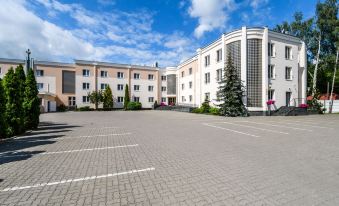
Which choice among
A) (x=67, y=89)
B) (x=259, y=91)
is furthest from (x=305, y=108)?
(x=67, y=89)

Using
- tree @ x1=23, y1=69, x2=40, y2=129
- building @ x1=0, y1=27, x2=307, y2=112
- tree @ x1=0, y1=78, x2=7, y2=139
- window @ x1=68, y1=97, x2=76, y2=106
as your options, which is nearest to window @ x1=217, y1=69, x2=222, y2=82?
building @ x1=0, y1=27, x2=307, y2=112

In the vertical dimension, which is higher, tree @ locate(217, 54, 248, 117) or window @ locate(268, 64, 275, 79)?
window @ locate(268, 64, 275, 79)

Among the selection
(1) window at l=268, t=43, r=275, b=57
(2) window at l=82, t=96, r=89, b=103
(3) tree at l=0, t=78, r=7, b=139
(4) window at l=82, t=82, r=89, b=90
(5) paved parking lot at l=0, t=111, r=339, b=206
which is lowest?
(5) paved parking lot at l=0, t=111, r=339, b=206

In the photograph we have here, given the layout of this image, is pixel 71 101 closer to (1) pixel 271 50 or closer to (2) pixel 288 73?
(1) pixel 271 50

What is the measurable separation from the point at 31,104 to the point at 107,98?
25.8 meters

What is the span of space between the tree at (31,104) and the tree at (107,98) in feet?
81.5

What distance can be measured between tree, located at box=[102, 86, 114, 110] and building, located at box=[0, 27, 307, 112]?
243cm

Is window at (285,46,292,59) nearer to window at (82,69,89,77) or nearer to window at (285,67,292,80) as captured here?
window at (285,67,292,80)

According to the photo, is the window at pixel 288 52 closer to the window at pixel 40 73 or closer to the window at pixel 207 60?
the window at pixel 207 60

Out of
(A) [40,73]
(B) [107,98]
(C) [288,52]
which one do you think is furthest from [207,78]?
(A) [40,73]

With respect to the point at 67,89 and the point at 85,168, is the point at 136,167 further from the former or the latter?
the point at 67,89

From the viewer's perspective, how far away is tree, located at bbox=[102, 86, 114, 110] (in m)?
38.8

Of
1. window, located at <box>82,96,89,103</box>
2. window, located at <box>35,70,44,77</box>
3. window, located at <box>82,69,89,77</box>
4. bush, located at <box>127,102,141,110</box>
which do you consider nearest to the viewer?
window, located at <box>35,70,44,77</box>

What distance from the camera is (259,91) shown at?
24.0 m
